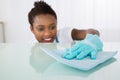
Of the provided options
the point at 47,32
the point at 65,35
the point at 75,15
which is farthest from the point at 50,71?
the point at 75,15

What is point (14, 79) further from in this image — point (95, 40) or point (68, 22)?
point (68, 22)

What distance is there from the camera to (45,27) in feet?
3.81

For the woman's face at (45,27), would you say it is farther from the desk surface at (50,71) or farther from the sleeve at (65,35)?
the desk surface at (50,71)

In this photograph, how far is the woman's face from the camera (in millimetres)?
1163

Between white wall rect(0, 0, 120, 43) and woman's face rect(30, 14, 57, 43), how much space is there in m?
0.99

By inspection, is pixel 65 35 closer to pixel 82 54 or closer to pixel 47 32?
pixel 47 32

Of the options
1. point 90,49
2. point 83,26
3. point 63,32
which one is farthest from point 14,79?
point 83,26

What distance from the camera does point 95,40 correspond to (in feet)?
1.80

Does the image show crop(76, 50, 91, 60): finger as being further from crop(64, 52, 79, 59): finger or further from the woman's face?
the woman's face

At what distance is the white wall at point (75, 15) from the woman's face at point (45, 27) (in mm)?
992

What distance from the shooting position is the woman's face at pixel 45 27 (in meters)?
1.16

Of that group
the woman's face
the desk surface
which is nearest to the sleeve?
the woman's face

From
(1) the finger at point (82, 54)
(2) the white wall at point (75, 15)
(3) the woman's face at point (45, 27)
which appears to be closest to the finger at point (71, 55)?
(1) the finger at point (82, 54)

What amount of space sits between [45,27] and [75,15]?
1076 mm
